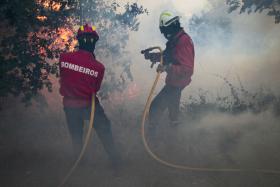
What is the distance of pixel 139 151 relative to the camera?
255 inches

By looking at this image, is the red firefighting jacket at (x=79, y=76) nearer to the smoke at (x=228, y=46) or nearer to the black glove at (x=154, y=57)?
the black glove at (x=154, y=57)

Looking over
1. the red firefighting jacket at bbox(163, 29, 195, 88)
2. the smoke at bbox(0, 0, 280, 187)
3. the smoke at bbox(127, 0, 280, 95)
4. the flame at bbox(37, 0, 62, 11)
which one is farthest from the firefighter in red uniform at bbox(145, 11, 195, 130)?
the smoke at bbox(127, 0, 280, 95)

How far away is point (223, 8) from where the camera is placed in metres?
15.8

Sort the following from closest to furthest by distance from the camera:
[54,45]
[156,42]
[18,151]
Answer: [18,151], [54,45], [156,42]

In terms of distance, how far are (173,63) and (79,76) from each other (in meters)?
1.92

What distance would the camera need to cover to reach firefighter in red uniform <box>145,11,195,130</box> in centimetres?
600

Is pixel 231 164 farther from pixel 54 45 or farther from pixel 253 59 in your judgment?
pixel 253 59

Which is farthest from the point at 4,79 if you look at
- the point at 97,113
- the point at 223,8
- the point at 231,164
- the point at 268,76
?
the point at 223,8

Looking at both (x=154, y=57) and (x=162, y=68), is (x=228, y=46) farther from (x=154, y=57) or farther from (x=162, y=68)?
(x=162, y=68)

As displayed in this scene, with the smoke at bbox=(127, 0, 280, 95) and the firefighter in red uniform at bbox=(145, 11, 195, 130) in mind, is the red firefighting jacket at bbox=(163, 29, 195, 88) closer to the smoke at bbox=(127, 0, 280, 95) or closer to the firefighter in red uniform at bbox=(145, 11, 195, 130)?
the firefighter in red uniform at bbox=(145, 11, 195, 130)

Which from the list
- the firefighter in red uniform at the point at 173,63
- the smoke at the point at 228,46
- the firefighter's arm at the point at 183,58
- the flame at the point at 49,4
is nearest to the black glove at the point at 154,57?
the firefighter in red uniform at the point at 173,63

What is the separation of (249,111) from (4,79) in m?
5.43

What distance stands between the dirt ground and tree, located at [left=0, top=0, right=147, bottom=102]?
1.16 metres

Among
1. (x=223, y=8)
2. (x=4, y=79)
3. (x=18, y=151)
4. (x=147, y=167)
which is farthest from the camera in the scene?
(x=223, y=8)
